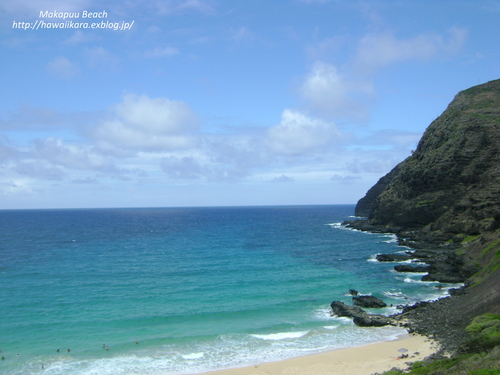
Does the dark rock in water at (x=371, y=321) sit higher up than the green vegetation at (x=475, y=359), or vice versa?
the green vegetation at (x=475, y=359)

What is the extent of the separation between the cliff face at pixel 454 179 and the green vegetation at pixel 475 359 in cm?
4701

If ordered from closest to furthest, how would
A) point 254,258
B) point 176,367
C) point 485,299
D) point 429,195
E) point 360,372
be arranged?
point 360,372, point 176,367, point 485,299, point 254,258, point 429,195

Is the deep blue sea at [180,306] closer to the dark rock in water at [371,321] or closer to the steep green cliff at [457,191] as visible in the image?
the dark rock in water at [371,321]

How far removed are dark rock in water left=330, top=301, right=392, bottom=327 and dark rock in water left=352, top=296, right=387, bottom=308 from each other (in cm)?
197

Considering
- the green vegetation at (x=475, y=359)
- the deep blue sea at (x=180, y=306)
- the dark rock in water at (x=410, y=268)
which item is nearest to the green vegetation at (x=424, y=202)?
the deep blue sea at (x=180, y=306)

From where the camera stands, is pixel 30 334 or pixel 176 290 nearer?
pixel 30 334

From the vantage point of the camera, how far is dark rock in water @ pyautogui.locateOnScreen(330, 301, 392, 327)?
35.6 metres

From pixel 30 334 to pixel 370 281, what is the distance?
4177 cm

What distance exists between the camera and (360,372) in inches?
1060

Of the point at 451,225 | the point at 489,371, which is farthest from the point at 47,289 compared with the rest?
the point at 451,225

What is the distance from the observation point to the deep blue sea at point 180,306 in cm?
3092

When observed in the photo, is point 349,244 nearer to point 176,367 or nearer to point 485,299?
point 485,299

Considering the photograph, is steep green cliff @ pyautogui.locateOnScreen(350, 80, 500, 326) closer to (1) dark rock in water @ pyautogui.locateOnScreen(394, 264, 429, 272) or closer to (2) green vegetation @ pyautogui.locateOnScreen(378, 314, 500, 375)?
(1) dark rock in water @ pyautogui.locateOnScreen(394, 264, 429, 272)

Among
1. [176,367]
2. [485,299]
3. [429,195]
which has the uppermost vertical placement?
[429,195]
